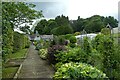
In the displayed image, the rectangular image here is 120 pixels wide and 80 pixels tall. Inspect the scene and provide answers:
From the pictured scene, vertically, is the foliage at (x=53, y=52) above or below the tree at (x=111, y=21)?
below

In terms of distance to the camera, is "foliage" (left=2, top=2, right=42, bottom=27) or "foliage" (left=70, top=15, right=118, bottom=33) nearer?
"foliage" (left=2, top=2, right=42, bottom=27)

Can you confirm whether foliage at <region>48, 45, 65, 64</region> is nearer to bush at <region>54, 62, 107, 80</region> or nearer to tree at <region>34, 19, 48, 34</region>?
bush at <region>54, 62, 107, 80</region>

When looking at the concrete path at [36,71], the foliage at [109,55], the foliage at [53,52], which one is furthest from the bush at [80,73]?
the foliage at [53,52]

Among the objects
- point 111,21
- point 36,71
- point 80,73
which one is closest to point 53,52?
point 36,71

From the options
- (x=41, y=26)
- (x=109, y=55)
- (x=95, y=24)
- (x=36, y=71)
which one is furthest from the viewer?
(x=41, y=26)

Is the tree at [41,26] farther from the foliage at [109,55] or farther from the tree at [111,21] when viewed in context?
the foliage at [109,55]

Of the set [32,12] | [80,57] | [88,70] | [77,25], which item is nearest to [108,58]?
[88,70]

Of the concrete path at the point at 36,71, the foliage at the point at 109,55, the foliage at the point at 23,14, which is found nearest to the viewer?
the foliage at the point at 109,55

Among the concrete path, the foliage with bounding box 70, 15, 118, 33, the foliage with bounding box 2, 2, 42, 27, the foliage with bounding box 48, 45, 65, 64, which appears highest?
the foliage with bounding box 70, 15, 118, 33

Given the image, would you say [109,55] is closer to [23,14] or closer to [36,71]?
[36,71]

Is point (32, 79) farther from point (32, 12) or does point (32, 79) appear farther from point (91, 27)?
point (91, 27)

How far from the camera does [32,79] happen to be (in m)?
10.7

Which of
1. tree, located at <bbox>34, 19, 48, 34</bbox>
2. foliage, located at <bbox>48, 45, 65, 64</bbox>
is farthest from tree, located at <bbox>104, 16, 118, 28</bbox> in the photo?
foliage, located at <bbox>48, 45, 65, 64</bbox>

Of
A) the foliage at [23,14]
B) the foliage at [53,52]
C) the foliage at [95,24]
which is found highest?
the foliage at [95,24]
